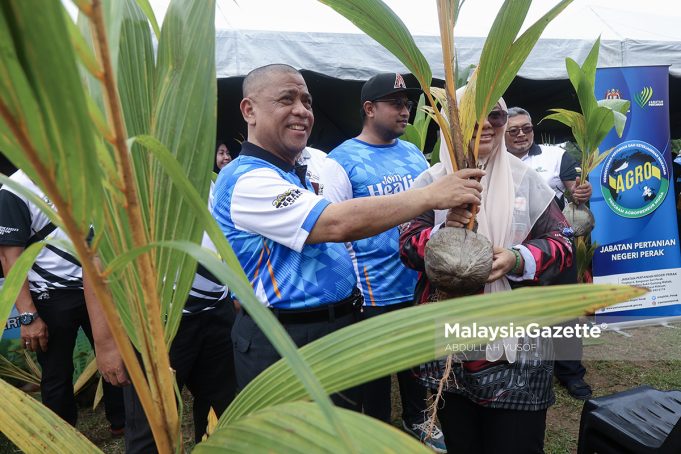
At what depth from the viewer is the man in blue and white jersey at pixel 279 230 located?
1348 mm

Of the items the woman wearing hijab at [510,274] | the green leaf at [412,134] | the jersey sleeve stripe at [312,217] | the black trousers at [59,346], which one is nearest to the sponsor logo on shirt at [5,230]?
the black trousers at [59,346]

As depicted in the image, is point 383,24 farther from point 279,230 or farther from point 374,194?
point 374,194

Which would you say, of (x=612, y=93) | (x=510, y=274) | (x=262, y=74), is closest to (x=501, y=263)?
(x=510, y=274)

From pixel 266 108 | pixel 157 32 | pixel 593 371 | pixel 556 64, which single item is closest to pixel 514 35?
pixel 157 32

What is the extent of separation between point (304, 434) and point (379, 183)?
A: 2.01 metres

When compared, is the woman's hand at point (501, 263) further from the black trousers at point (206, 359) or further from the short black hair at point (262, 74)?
the black trousers at point (206, 359)

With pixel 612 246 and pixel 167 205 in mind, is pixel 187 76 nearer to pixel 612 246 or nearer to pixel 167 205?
pixel 167 205

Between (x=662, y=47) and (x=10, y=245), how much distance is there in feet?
17.9

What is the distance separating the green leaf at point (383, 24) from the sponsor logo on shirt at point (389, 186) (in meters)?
1.26

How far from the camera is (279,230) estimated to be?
1364 mm

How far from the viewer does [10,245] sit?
2080mm

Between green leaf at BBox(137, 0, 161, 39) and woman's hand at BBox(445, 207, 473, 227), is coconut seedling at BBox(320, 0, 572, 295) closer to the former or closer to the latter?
woman's hand at BBox(445, 207, 473, 227)

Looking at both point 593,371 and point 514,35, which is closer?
point 514,35

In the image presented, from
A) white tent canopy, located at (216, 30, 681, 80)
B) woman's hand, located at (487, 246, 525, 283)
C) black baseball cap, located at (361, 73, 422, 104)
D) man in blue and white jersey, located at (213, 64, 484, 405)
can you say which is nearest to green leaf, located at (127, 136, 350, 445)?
man in blue and white jersey, located at (213, 64, 484, 405)
